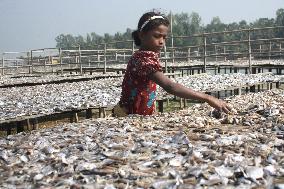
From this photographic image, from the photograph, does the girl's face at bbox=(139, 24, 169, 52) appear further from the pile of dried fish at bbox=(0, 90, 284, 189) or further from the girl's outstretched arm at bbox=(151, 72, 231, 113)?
the pile of dried fish at bbox=(0, 90, 284, 189)

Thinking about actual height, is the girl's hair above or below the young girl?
above

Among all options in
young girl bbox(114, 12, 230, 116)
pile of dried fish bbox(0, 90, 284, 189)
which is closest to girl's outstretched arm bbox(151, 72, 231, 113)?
young girl bbox(114, 12, 230, 116)

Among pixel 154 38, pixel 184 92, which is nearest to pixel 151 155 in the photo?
pixel 184 92

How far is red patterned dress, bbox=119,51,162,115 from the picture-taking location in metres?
4.50

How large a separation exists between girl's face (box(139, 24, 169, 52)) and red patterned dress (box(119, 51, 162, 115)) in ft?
0.29

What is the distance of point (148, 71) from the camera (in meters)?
4.48

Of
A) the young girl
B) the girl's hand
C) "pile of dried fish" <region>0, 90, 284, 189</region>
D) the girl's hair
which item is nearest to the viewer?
"pile of dried fish" <region>0, 90, 284, 189</region>

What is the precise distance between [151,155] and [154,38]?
1594mm

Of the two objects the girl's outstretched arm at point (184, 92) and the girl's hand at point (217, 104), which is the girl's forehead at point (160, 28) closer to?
the girl's outstretched arm at point (184, 92)

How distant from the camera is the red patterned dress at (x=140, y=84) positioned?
14.8ft

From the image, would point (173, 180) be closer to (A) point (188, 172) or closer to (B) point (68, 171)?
(A) point (188, 172)

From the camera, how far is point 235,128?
4.52m

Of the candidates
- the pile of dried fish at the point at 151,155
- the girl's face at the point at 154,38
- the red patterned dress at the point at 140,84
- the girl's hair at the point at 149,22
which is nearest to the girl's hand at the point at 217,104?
the pile of dried fish at the point at 151,155

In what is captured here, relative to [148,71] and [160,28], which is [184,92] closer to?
[148,71]
